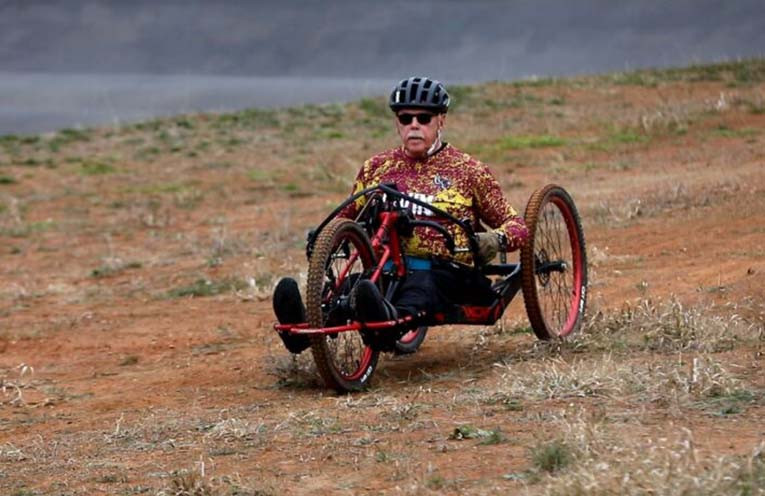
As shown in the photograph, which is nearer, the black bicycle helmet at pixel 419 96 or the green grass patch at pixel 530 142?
the black bicycle helmet at pixel 419 96

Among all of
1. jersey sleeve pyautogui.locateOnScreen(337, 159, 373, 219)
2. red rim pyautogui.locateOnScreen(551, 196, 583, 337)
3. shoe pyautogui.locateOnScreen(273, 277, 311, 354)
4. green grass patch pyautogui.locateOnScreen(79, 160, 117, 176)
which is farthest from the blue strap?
green grass patch pyautogui.locateOnScreen(79, 160, 117, 176)

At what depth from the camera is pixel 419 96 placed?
8.70 meters

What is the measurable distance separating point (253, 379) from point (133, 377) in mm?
1129

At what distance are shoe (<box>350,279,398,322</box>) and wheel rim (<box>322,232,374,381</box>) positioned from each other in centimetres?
18

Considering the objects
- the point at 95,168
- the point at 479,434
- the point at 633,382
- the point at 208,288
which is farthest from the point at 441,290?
the point at 95,168

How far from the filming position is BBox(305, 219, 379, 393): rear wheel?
25.5 ft

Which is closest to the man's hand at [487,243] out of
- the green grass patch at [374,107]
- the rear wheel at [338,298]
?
the rear wheel at [338,298]

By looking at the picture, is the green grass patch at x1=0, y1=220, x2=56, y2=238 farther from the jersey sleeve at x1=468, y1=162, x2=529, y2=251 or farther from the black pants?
the black pants

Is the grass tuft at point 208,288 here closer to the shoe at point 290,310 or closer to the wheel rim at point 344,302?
the wheel rim at point 344,302

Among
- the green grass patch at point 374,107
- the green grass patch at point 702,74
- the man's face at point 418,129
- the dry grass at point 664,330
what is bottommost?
the dry grass at point 664,330

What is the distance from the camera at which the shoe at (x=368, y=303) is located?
7.70m

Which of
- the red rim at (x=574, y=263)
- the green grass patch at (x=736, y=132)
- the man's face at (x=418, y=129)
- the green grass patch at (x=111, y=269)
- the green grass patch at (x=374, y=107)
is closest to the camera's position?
the man's face at (x=418, y=129)

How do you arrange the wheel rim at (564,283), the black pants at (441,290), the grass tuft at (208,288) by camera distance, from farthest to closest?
the grass tuft at (208,288) → the wheel rim at (564,283) → the black pants at (441,290)

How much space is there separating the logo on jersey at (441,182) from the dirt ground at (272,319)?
106 centimetres
